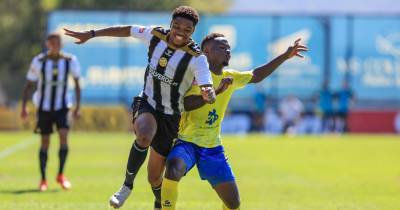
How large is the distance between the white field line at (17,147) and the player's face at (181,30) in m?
15.0

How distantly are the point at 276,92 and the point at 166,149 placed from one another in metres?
35.4

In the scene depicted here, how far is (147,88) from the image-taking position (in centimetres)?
1011

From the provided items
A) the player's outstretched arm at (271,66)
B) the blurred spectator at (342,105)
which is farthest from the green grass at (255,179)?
the blurred spectator at (342,105)

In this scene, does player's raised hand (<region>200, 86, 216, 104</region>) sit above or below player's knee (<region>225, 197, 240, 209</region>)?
above

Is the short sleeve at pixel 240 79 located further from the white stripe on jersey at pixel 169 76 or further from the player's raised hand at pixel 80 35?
the player's raised hand at pixel 80 35

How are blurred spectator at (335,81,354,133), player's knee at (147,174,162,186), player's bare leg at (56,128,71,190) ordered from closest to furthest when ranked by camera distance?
player's knee at (147,174,162,186)
player's bare leg at (56,128,71,190)
blurred spectator at (335,81,354,133)

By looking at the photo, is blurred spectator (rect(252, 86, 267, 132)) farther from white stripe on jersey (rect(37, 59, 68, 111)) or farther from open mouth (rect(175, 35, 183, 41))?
open mouth (rect(175, 35, 183, 41))

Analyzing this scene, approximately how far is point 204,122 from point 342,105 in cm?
3369

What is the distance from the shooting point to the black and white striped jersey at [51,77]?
15.9 meters

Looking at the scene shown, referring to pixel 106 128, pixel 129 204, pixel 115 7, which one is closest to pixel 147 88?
A: pixel 129 204

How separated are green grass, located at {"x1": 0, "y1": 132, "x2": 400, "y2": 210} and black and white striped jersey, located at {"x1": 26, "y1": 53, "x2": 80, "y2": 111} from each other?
137 cm

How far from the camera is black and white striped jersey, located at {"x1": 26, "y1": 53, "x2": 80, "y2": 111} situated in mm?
15867

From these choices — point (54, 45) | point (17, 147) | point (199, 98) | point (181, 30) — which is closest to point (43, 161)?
point (54, 45)

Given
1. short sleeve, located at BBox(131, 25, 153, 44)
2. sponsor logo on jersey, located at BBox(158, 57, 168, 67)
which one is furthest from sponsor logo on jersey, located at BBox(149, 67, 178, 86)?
short sleeve, located at BBox(131, 25, 153, 44)
